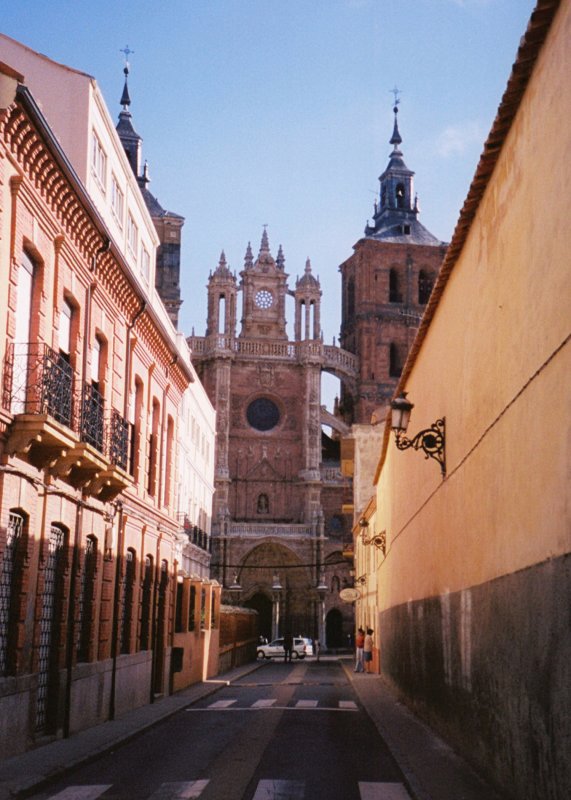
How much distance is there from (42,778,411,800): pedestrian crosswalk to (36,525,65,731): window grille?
382 cm

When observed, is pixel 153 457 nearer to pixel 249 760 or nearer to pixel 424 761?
pixel 249 760

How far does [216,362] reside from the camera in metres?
73.5

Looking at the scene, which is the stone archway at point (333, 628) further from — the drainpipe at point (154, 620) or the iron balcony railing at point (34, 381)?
the iron balcony railing at point (34, 381)

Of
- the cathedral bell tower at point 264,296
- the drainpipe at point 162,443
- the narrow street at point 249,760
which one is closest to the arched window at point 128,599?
the narrow street at point 249,760

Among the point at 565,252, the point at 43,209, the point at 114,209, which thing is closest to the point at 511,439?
the point at 565,252

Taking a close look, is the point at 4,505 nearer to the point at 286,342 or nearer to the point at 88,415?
the point at 88,415

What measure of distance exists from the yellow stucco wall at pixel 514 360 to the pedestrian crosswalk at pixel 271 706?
7771 mm

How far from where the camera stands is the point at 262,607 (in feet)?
238

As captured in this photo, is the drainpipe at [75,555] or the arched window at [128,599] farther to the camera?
the arched window at [128,599]

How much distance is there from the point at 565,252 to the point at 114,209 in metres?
14.7

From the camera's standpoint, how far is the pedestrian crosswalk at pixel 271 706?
23641 mm

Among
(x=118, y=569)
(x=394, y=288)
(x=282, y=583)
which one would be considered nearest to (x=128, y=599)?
(x=118, y=569)

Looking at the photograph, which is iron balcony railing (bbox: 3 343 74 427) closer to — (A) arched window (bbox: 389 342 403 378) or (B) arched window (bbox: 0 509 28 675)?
(B) arched window (bbox: 0 509 28 675)

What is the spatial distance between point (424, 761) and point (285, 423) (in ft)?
199
